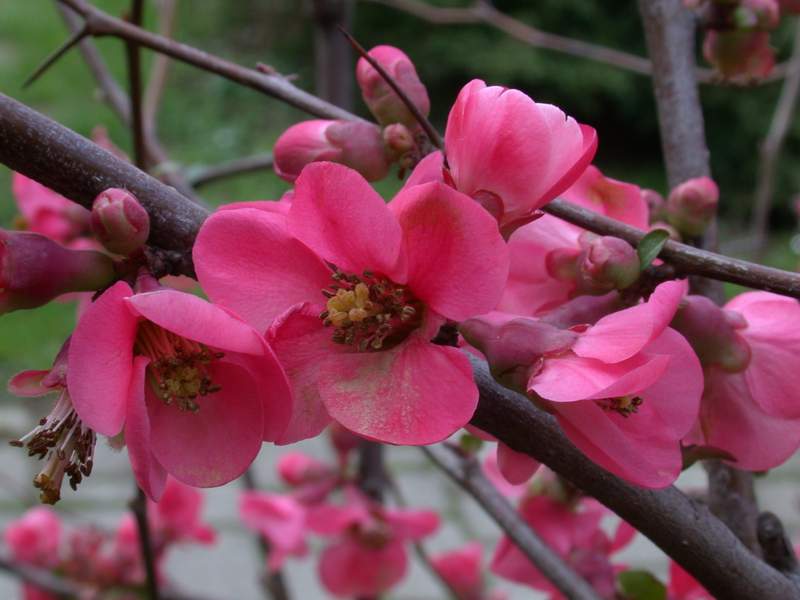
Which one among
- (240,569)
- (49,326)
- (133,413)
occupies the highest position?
(133,413)

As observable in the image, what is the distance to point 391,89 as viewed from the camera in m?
0.52

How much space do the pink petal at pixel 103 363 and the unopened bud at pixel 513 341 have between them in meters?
0.14

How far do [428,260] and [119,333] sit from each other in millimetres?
122

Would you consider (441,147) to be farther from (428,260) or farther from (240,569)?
(240,569)

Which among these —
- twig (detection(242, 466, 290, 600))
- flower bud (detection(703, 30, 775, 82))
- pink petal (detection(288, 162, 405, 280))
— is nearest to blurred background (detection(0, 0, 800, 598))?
twig (detection(242, 466, 290, 600))

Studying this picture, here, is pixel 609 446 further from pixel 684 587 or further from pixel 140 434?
pixel 684 587

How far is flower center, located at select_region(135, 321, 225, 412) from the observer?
0.40 metres

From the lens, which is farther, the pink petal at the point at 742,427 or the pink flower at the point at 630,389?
the pink petal at the point at 742,427

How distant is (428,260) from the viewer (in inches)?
15.5

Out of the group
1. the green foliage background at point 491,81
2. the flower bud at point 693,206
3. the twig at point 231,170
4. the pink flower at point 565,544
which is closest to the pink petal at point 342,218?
the flower bud at point 693,206

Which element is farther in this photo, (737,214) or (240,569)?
(737,214)

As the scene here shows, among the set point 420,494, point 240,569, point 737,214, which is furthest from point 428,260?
point 737,214

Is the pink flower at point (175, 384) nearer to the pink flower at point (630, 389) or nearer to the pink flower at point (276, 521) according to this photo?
the pink flower at point (630, 389)

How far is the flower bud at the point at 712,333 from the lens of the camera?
455 mm
